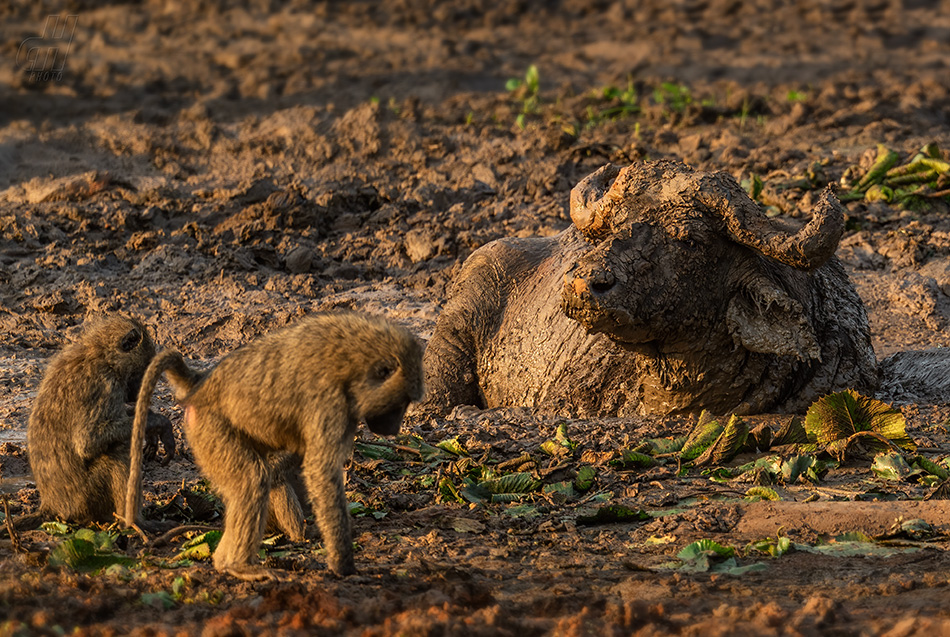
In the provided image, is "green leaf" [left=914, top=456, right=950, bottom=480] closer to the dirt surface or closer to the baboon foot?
the dirt surface

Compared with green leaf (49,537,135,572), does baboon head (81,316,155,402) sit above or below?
above

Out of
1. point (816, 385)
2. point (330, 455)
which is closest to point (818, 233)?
point (816, 385)

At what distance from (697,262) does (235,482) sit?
359 cm

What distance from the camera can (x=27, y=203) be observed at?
12.3 metres

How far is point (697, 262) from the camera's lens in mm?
7340

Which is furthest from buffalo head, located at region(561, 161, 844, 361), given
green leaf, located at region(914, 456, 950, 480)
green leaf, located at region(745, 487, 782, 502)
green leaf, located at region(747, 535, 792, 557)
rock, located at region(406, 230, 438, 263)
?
rock, located at region(406, 230, 438, 263)

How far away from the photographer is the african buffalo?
23.1ft

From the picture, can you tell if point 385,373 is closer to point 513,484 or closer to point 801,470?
point 513,484

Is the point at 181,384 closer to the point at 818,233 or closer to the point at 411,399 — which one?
the point at 411,399

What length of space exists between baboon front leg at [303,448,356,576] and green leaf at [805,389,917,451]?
10.8ft

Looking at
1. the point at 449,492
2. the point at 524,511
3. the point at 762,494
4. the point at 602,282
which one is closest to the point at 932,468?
the point at 762,494

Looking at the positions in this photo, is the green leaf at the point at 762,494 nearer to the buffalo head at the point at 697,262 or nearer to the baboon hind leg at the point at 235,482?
the buffalo head at the point at 697,262

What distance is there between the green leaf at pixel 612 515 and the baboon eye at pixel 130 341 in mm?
2550

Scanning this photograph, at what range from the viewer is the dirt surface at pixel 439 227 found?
454cm
